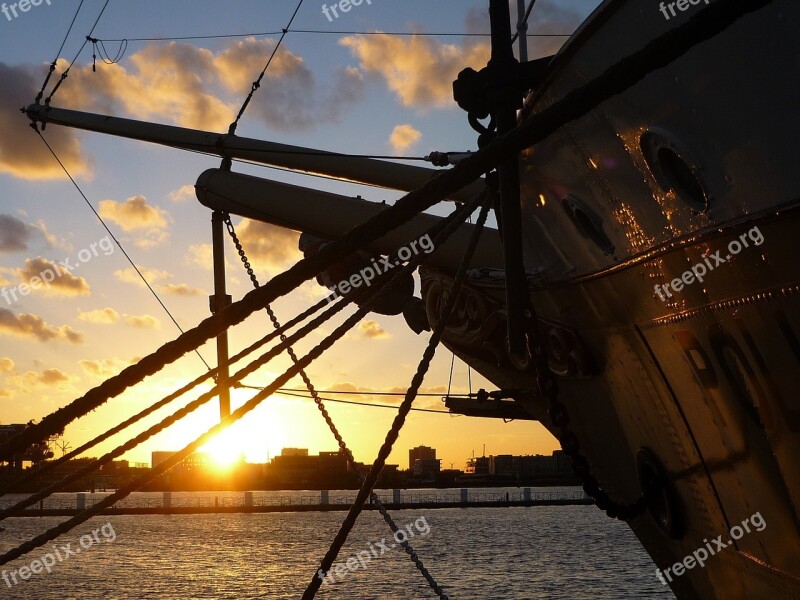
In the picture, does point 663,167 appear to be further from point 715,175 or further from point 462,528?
point 462,528

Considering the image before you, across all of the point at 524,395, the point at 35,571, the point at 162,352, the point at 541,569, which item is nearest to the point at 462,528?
the point at 541,569

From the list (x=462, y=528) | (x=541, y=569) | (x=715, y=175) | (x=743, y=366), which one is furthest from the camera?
(x=462, y=528)

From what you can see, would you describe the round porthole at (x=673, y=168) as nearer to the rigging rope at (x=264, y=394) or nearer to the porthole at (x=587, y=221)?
the porthole at (x=587, y=221)

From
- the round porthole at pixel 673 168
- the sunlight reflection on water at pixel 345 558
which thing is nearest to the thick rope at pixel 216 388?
the round porthole at pixel 673 168

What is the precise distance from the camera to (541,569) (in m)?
57.5

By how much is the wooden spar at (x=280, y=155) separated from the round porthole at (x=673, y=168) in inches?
330

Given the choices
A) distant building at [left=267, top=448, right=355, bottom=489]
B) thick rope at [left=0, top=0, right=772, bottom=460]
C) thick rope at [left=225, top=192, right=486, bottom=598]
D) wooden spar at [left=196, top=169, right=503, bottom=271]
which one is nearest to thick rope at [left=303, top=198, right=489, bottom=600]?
thick rope at [left=225, top=192, right=486, bottom=598]

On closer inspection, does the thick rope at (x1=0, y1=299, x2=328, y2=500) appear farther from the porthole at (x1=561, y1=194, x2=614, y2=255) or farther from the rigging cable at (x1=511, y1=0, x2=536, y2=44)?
the rigging cable at (x1=511, y1=0, x2=536, y2=44)

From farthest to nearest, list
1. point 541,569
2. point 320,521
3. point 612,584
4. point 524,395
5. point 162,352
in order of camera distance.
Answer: point 320,521
point 541,569
point 612,584
point 524,395
point 162,352

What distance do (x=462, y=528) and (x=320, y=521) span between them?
26.0 meters

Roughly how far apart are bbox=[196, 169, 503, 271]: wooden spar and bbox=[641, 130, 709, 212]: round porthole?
5.21 metres

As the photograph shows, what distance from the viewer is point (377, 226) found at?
434cm

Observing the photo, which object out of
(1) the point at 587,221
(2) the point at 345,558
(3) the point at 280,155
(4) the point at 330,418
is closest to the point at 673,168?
(1) the point at 587,221

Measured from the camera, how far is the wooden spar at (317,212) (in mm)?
11195
